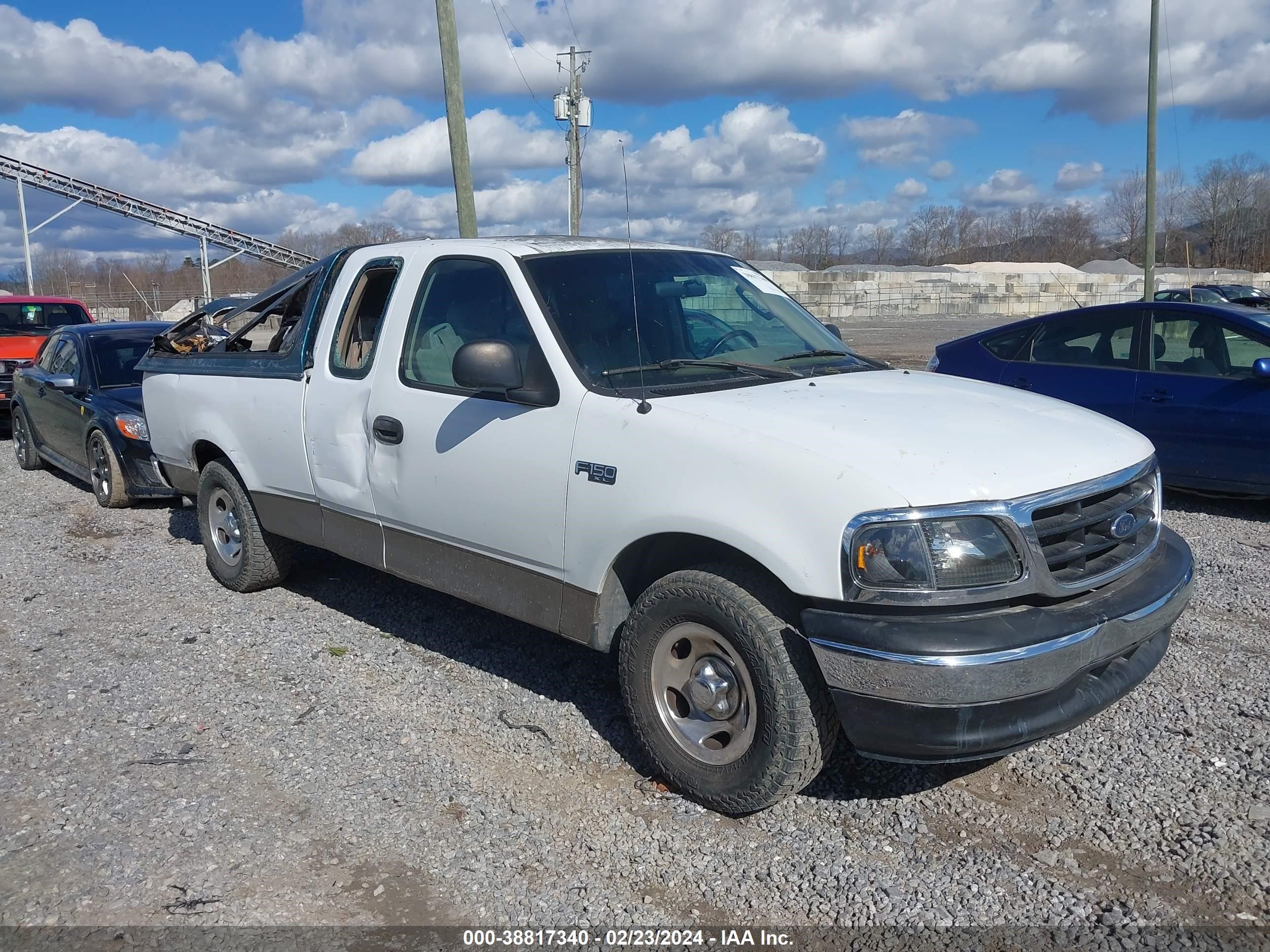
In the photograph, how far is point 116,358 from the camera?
9859 mm

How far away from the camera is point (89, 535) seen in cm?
815

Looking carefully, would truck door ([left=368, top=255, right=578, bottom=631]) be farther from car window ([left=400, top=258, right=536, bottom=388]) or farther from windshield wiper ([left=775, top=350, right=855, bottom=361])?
windshield wiper ([left=775, top=350, right=855, bottom=361])

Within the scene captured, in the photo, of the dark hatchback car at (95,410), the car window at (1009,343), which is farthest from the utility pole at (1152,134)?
the dark hatchback car at (95,410)

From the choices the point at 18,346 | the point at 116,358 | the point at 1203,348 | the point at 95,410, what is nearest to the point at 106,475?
the point at 95,410

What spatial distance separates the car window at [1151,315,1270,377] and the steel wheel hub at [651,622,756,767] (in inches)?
227

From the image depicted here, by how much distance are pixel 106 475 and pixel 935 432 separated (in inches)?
315

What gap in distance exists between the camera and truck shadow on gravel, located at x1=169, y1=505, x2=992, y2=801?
394 centimetres

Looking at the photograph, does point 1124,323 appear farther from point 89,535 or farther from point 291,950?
point 89,535

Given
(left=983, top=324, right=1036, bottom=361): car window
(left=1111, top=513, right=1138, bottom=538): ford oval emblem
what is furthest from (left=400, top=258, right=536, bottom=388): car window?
(left=983, top=324, right=1036, bottom=361): car window

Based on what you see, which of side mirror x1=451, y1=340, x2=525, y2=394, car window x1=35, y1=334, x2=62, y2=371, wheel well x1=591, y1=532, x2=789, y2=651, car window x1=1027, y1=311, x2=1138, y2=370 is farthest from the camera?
car window x1=35, y1=334, x2=62, y2=371

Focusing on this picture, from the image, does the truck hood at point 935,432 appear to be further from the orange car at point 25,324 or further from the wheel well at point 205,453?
the orange car at point 25,324

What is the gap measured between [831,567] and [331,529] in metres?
2.95

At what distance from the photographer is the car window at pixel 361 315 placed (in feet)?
16.6

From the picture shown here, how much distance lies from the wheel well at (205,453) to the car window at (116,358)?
3.81m
